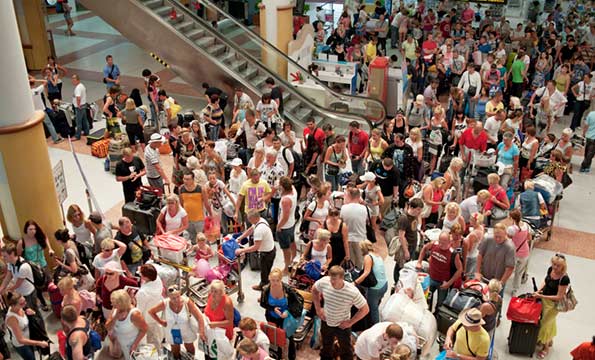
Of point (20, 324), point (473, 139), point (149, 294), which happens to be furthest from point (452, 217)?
point (20, 324)

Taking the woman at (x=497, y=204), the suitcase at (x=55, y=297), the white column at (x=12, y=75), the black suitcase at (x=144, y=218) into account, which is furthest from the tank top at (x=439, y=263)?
the white column at (x=12, y=75)

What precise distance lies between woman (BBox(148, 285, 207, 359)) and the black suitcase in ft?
9.18

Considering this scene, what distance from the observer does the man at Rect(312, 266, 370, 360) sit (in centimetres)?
632

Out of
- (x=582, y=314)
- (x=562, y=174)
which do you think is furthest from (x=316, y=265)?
(x=562, y=174)

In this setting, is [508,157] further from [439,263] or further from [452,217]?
[439,263]

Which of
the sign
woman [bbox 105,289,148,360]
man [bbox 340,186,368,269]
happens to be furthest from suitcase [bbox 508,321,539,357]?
the sign

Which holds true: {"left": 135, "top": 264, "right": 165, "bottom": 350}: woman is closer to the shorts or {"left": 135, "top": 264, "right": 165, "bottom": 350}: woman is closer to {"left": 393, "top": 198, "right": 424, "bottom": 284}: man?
the shorts

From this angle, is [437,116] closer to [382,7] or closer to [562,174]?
[562,174]

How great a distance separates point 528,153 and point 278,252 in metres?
4.70

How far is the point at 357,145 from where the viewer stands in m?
10.6

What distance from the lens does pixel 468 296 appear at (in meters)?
6.97

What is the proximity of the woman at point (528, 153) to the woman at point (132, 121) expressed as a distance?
7.36 m

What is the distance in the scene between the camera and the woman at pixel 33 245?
7820 mm

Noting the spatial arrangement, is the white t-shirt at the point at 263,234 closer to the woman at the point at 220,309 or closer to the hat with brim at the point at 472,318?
the woman at the point at 220,309
